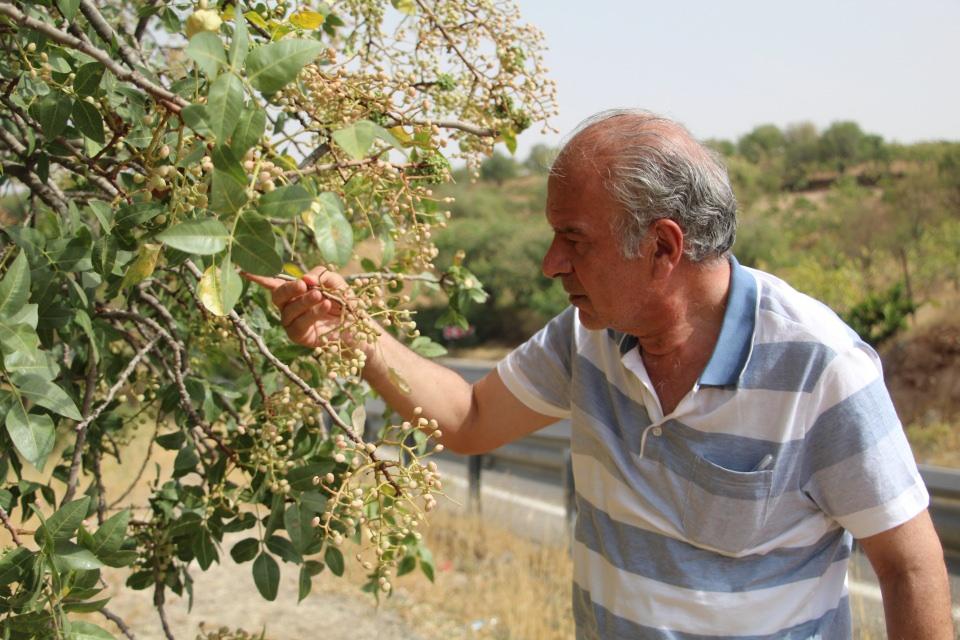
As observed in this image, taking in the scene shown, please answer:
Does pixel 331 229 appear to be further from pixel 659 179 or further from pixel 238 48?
pixel 659 179

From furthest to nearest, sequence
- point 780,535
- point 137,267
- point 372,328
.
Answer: point 780,535 < point 372,328 < point 137,267

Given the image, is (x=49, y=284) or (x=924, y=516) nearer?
(x=49, y=284)

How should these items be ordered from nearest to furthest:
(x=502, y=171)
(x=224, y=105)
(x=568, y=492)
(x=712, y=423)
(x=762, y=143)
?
(x=224, y=105) < (x=712, y=423) < (x=568, y=492) < (x=762, y=143) < (x=502, y=171)

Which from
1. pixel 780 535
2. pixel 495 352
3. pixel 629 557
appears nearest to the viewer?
pixel 780 535

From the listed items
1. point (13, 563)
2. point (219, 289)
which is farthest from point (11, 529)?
point (219, 289)

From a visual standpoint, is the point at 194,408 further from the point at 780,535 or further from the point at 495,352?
the point at 495,352

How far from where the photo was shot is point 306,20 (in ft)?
4.18

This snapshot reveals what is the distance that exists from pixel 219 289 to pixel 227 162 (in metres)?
0.14

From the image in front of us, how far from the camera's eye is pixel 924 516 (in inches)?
63.4

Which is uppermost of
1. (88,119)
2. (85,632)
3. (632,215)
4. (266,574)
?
(88,119)

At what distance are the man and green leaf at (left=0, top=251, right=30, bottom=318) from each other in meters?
0.48

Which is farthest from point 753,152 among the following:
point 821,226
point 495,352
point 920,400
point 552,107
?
point 552,107

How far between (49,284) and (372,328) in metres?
0.50

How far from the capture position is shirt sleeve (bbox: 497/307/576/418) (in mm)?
2115
